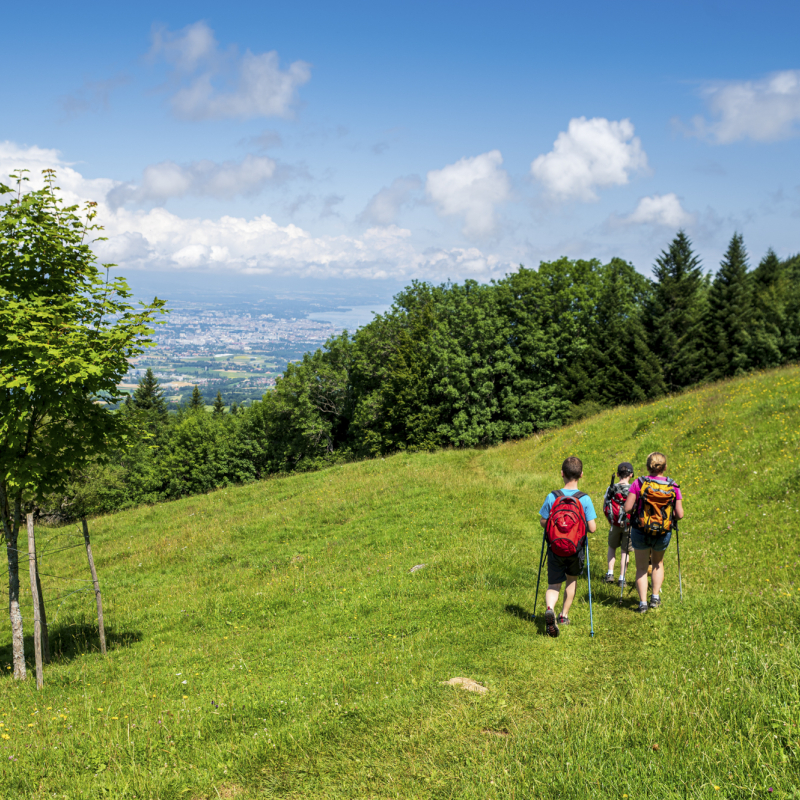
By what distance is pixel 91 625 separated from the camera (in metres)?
12.8

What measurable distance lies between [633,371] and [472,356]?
47.4 ft

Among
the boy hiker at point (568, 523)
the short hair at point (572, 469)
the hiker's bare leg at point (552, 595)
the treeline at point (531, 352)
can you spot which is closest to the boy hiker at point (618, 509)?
the hiker's bare leg at point (552, 595)

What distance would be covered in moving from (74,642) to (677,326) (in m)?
49.0

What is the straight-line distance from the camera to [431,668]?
7457 millimetres

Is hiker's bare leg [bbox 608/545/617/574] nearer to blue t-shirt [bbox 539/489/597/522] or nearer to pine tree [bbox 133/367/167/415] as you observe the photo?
blue t-shirt [bbox 539/489/597/522]

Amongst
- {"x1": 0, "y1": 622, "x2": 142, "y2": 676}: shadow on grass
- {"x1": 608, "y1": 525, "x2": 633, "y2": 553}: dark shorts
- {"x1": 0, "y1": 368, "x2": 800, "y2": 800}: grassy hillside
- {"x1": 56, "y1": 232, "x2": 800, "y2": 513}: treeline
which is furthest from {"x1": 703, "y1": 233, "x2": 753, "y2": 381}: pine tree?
{"x1": 0, "y1": 622, "x2": 142, "y2": 676}: shadow on grass

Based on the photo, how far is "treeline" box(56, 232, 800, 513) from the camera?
148ft

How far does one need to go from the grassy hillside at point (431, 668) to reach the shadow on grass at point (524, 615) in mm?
63

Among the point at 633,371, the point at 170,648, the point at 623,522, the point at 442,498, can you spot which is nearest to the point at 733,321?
the point at 633,371

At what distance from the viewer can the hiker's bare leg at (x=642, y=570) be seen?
8.73 meters

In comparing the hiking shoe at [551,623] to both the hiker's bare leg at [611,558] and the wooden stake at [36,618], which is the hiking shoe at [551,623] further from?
the wooden stake at [36,618]

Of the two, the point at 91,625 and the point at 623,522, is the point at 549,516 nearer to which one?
the point at 623,522

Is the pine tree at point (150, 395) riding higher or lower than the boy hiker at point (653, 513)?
higher

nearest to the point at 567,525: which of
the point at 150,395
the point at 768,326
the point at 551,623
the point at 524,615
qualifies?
the point at 551,623
